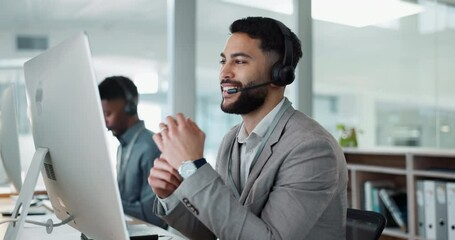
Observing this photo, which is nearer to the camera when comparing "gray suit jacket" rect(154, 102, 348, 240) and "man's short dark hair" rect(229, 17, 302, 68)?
"gray suit jacket" rect(154, 102, 348, 240)

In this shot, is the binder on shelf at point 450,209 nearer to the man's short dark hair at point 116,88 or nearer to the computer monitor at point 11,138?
the man's short dark hair at point 116,88

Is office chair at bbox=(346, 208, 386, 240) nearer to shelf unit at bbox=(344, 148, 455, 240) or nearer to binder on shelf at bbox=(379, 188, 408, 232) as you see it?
shelf unit at bbox=(344, 148, 455, 240)

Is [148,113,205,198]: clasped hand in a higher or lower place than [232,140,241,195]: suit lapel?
higher

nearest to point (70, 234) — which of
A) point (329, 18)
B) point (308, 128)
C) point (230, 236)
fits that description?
point (230, 236)

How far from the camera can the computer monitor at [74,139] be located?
0.87m

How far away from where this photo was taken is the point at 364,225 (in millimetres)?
1531

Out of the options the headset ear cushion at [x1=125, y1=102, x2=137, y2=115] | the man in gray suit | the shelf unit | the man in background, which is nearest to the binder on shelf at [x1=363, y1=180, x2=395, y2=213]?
the shelf unit

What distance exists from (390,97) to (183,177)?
127 inches

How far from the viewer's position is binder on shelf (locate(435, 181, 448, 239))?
9.62 feet

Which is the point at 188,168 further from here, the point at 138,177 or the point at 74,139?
the point at 138,177

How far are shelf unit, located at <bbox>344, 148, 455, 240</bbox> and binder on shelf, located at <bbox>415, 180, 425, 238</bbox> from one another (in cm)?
2

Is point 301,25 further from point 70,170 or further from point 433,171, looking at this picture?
point 70,170

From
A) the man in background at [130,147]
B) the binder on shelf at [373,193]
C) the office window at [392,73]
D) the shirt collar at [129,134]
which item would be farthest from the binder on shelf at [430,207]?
the shirt collar at [129,134]

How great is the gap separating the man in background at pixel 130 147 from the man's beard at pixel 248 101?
101cm
